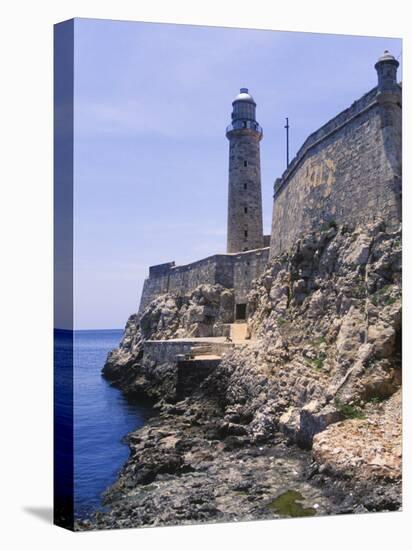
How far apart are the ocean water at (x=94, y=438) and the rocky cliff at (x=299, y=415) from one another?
0.33 meters

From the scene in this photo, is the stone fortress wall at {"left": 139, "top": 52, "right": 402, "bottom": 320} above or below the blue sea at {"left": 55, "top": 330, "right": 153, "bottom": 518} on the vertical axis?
above

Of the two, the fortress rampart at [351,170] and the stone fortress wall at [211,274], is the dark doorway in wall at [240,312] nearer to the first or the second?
the stone fortress wall at [211,274]

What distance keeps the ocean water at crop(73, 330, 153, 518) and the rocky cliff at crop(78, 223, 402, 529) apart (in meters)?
0.33

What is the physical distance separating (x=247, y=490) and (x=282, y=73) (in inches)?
366

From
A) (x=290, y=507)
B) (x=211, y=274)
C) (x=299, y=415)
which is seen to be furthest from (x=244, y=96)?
(x=211, y=274)

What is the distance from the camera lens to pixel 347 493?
13.1m

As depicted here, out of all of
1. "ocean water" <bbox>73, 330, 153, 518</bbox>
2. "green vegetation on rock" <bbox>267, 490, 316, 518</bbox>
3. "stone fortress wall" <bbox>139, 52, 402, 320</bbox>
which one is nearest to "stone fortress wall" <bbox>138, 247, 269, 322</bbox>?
"stone fortress wall" <bbox>139, 52, 402, 320</bbox>

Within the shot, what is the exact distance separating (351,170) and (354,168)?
21 cm

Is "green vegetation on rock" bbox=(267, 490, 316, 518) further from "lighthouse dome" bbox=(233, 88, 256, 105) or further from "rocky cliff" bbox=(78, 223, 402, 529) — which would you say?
"lighthouse dome" bbox=(233, 88, 256, 105)

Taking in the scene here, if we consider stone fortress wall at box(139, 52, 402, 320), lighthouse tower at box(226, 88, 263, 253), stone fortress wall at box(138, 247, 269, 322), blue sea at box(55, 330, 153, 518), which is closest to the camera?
blue sea at box(55, 330, 153, 518)

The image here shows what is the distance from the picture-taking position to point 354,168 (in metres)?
18.2

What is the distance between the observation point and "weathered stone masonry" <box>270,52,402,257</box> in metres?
16.6

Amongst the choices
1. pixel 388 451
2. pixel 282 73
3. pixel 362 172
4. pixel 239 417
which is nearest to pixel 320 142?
pixel 362 172

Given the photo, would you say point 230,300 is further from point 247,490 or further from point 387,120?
point 247,490
